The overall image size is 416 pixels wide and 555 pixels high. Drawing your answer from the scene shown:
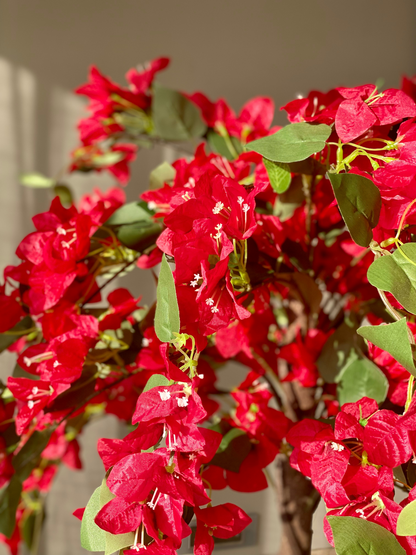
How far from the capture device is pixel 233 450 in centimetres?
45

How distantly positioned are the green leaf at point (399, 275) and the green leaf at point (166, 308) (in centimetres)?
12

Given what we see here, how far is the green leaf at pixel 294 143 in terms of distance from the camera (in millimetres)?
334

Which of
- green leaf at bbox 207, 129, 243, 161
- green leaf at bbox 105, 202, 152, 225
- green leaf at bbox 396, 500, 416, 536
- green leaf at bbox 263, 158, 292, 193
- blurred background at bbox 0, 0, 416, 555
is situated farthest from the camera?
blurred background at bbox 0, 0, 416, 555

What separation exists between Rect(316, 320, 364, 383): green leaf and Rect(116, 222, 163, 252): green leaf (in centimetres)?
21

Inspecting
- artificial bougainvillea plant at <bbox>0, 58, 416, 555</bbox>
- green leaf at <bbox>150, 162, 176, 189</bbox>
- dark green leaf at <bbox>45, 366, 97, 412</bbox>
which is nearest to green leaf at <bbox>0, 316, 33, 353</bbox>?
artificial bougainvillea plant at <bbox>0, 58, 416, 555</bbox>

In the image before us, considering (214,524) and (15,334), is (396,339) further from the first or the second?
(15,334)

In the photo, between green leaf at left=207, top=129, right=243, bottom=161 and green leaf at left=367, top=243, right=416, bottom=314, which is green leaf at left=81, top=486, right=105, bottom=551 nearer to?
green leaf at left=367, top=243, right=416, bottom=314

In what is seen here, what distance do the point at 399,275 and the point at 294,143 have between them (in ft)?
0.38

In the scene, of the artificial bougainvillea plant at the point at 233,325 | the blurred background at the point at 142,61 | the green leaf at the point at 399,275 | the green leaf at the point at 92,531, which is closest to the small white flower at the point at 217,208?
the artificial bougainvillea plant at the point at 233,325

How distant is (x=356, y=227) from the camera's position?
0.32 metres

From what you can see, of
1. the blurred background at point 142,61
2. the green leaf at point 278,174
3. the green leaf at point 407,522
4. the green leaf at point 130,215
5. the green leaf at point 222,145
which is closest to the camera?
the green leaf at point 407,522

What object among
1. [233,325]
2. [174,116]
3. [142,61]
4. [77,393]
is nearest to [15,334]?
[77,393]

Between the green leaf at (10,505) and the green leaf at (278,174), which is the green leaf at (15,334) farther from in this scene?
the green leaf at (278,174)

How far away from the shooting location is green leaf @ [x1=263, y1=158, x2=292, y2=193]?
1.29ft
